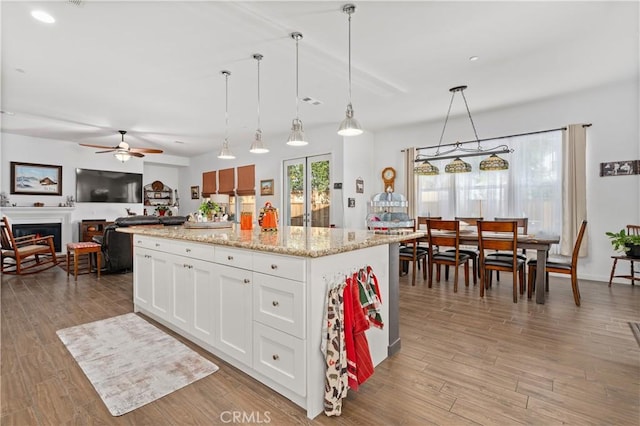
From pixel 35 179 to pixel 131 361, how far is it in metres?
7.12

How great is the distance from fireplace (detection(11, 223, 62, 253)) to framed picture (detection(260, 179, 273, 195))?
470 cm

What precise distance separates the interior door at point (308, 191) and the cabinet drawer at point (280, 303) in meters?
4.69

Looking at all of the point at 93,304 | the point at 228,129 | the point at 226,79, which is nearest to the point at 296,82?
the point at 226,79

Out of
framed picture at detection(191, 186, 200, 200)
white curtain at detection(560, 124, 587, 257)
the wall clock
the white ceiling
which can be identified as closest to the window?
white curtain at detection(560, 124, 587, 257)

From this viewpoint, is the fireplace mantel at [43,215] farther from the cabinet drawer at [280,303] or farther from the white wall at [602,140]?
the white wall at [602,140]

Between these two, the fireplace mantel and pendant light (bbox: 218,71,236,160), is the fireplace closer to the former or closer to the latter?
the fireplace mantel

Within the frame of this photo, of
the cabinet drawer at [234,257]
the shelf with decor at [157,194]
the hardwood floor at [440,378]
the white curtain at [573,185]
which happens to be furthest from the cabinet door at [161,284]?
the shelf with decor at [157,194]

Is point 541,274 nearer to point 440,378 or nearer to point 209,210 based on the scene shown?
point 440,378

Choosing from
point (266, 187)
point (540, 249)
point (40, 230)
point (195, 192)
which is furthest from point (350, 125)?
point (195, 192)

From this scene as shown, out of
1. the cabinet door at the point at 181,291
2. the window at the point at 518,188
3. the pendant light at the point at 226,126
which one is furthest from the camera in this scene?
the window at the point at 518,188

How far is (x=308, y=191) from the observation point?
696cm

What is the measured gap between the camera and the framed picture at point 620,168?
14.3ft

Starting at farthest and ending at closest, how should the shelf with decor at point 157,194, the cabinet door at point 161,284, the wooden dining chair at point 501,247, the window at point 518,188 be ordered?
the shelf with decor at point 157,194 → the window at point 518,188 → the wooden dining chair at point 501,247 → the cabinet door at point 161,284

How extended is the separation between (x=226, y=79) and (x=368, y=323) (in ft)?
11.6
